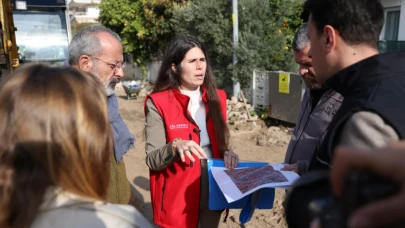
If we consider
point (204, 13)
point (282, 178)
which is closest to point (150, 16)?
point (204, 13)

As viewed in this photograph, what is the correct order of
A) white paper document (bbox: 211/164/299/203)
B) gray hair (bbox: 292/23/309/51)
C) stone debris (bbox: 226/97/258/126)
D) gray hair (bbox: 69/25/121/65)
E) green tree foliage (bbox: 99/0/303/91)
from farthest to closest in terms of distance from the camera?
green tree foliage (bbox: 99/0/303/91)
stone debris (bbox: 226/97/258/126)
gray hair (bbox: 292/23/309/51)
gray hair (bbox: 69/25/121/65)
white paper document (bbox: 211/164/299/203)

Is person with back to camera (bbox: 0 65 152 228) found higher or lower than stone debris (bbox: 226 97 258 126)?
higher

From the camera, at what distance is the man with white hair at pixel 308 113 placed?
2080mm

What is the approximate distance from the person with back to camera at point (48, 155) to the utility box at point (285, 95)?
22.7 ft

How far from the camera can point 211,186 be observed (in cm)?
215

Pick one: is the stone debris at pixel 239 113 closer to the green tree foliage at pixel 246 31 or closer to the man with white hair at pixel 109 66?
the green tree foliage at pixel 246 31

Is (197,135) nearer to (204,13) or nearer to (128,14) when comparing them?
(204,13)

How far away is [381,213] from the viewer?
0.54 m

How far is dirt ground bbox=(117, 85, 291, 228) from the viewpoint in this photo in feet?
13.8

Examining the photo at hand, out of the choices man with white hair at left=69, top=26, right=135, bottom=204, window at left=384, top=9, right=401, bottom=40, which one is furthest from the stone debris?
man with white hair at left=69, top=26, right=135, bottom=204

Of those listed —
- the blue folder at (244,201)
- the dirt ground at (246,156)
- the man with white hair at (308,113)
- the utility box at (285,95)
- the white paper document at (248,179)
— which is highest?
the man with white hair at (308,113)

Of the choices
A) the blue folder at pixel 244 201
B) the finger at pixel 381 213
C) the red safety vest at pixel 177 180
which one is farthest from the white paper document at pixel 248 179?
the finger at pixel 381 213

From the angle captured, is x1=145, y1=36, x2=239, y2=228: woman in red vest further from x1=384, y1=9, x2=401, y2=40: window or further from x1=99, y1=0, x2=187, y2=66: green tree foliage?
x1=99, y1=0, x2=187, y2=66: green tree foliage

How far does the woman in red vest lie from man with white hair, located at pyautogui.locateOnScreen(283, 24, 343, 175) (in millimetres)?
402
